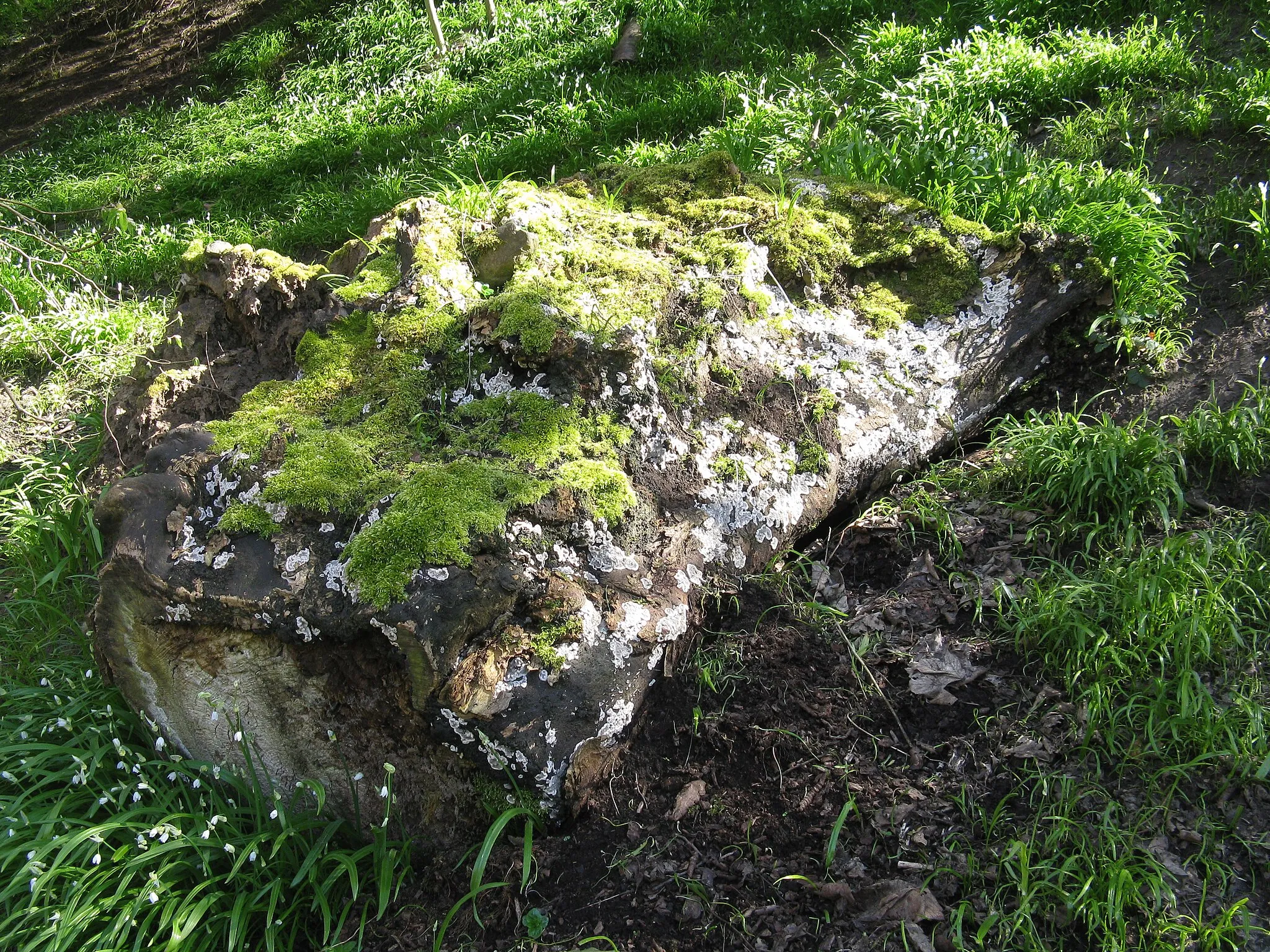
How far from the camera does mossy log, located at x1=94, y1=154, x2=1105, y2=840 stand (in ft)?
8.70

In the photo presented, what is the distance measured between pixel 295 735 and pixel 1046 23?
638 cm

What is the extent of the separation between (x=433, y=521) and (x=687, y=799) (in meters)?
1.20

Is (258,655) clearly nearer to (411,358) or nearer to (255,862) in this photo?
(255,862)

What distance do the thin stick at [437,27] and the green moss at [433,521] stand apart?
6.79 metres

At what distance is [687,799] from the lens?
2.68 m

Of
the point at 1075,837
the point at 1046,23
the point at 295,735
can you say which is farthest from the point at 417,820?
the point at 1046,23

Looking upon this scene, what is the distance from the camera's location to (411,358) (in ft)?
10.7

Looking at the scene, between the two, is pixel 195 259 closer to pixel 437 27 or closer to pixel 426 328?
pixel 426 328

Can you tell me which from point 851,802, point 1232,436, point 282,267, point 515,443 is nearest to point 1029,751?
point 851,802

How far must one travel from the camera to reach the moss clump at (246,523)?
108 inches

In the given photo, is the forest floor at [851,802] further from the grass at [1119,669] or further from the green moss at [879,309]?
the green moss at [879,309]

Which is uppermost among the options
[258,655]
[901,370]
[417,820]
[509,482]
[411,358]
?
[411,358]

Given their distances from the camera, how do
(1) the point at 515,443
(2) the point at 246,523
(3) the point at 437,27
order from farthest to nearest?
(3) the point at 437,27
(1) the point at 515,443
(2) the point at 246,523

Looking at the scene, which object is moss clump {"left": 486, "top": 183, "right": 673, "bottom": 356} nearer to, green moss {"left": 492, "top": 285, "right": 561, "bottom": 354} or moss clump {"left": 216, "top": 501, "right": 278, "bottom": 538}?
green moss {"left": 492, "top": 285, "right": 561, "bottom": 354}
